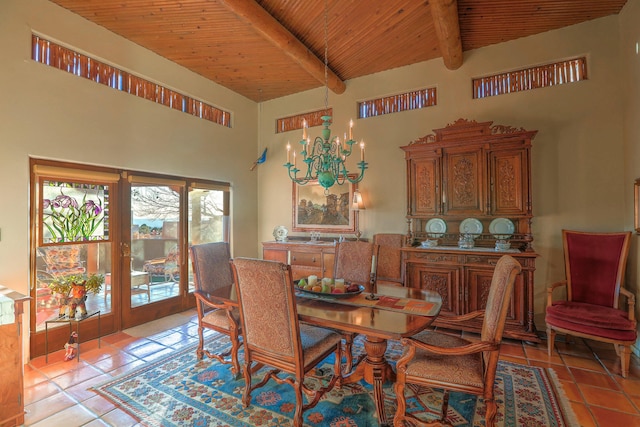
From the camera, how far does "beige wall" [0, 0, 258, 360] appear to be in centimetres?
288

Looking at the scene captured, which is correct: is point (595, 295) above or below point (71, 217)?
below

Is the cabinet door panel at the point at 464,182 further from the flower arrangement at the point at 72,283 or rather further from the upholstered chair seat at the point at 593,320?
the flower arrangement at the point at 72,283

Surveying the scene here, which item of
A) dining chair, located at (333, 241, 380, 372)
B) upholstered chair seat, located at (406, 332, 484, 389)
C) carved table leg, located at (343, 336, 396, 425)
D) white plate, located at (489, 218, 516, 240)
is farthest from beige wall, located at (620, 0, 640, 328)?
carved table leg, located at (343, 336, 396, 425)

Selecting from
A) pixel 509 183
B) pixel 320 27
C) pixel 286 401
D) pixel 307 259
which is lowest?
pixel 286 401

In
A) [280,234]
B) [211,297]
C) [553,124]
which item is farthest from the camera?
[280,234]

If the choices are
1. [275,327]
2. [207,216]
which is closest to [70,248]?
[207,216]

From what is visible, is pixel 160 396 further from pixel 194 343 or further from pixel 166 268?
pixel 166 268

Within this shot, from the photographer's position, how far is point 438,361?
1.89 meters

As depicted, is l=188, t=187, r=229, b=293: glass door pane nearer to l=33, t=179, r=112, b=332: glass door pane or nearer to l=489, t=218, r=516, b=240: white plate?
l=33, t=179, r=112, b=332: glass door pane

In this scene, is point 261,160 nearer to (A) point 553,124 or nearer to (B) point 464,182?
(B) point 464,182

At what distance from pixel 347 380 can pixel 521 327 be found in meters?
2.26

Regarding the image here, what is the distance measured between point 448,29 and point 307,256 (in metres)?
3.47

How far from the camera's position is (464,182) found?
3.85 meters

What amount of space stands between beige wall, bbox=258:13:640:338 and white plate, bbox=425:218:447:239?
414 mm
